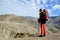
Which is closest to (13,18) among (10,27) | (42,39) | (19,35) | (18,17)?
(18,17)

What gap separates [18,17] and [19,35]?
61.7ft

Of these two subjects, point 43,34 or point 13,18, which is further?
point 13,18

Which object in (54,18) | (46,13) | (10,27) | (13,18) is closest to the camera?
(46,13)

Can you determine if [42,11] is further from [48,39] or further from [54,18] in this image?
[54,18]

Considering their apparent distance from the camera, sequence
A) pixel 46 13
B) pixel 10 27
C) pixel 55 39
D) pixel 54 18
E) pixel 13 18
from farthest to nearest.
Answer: pixel 54 18, pixel 13 18, pixel 10 27, pixel 46 13, pixel 55 39

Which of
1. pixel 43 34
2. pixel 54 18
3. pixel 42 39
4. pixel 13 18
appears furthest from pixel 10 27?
pixel 54 18

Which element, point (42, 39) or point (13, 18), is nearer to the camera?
point (42, 39)

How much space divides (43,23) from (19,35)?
203cm

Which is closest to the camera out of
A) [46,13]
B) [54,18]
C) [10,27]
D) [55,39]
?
[55,39]

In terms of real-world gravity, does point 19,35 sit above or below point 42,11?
below

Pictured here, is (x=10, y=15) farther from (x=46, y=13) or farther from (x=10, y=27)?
(x=46, y=13)

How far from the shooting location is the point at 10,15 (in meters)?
34.1

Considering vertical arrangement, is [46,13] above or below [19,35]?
above

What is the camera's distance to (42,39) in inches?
483
